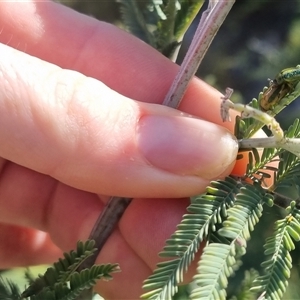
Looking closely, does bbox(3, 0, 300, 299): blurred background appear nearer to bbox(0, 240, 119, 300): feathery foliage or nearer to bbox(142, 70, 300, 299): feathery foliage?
bbox(142, 70, 300, 299): feathery foliage

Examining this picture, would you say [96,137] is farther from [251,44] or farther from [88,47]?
[251,44]

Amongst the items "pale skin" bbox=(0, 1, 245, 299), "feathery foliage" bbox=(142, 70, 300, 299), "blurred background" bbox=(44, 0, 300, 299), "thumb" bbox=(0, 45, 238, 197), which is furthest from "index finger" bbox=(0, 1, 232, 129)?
"blurred background" bbox=(44, 0, 300, 299)

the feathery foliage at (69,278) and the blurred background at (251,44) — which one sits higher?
the blurred background at (251,44)

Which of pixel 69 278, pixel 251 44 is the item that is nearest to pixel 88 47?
pixel 69 278

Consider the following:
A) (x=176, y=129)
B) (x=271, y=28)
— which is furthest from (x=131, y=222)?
(x=271, y=28)

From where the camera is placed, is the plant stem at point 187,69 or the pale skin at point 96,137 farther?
the pale skin at point 96,137

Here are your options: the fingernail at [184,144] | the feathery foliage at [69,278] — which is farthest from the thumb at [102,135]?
the feathery foliage at [69,278]

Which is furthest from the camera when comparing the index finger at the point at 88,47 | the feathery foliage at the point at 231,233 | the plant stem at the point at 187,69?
the index finger at the point at 88,47

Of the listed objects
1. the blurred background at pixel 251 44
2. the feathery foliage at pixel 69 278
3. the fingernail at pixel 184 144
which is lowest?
the feathery foliage at pixel 69 278

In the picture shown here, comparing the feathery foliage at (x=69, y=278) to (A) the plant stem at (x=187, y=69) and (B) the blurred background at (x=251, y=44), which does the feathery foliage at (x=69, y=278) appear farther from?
(B) the blurred background at (x=251, y=44)
